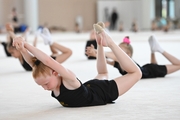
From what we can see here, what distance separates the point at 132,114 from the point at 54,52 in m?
4.47


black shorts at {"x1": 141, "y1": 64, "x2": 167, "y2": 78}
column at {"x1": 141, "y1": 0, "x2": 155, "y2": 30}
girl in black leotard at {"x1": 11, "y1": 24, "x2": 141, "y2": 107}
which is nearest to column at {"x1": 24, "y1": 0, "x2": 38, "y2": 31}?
column at {"x1": 141, "y1": 0, "x2": 155, "y2": 30}

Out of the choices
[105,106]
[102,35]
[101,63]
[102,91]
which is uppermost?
[102,35]

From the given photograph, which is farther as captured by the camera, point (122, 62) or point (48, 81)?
point (122, 62)

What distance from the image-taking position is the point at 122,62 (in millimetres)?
3973

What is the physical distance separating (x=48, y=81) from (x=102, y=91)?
53cm

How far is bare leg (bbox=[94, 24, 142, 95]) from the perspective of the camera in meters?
3.95

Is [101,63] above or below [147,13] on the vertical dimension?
above

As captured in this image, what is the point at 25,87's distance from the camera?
17.9 feet

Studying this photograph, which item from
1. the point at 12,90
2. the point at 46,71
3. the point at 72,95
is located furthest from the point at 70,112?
the point at 12,90

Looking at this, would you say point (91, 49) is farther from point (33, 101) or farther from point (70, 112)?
point (70, 112)

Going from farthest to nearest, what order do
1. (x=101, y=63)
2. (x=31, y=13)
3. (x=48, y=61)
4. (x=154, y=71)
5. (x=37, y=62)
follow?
(x=31, y=13) → (x=154, y=71) → (x=101, y=63) → (x=37, y=62) → (x=48, y=61)

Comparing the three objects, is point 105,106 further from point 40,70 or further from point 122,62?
point 40,70

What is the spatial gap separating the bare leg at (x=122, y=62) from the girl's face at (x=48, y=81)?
1.83 feet

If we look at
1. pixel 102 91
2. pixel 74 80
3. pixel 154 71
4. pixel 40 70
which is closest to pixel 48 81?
pixel 40 70
